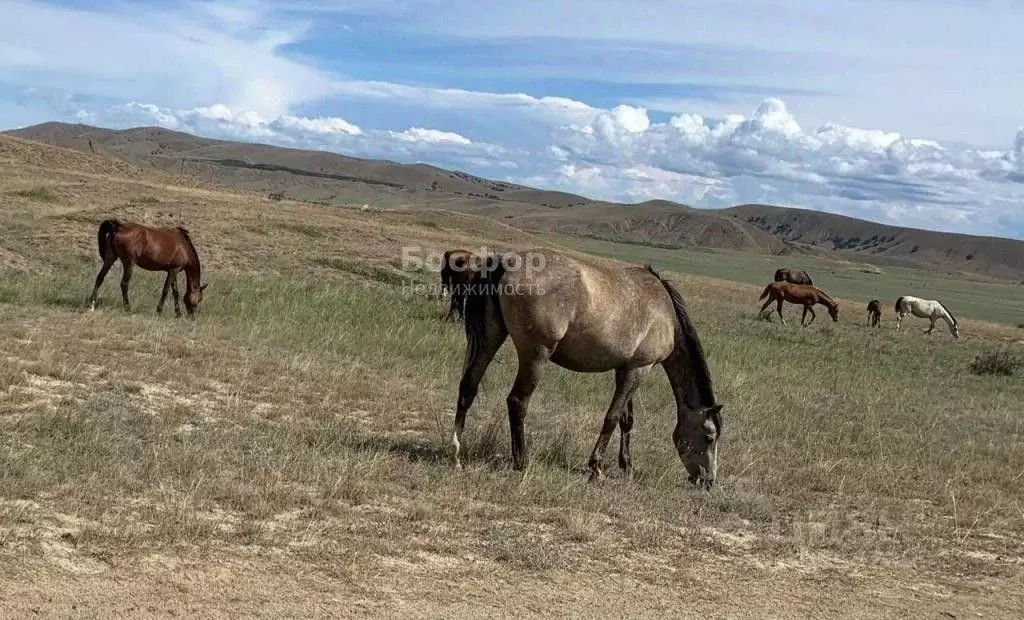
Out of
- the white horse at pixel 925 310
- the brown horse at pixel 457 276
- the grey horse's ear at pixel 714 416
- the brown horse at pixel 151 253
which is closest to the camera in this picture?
the grey horse's ear at pixel 714 416

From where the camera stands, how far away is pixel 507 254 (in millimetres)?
7934

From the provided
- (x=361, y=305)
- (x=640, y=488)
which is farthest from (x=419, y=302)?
(x=640, y=488)

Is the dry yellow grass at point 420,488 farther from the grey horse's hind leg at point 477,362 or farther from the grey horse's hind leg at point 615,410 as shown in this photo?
the grey horse's hind leg at point 477,362

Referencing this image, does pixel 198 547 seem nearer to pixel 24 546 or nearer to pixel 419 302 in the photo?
pixel 24 546

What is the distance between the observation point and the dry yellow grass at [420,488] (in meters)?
4.93

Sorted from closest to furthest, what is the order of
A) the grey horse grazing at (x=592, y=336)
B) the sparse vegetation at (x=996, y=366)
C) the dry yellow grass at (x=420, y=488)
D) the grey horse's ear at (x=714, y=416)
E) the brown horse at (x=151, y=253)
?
the dry yellow grass at (x=420, y=488)
the grey horse grazing at (x=592, y=336)
the grey horse's ear at (x=714, y=416)
the brown horse at (x=151, y=253)
the sparse vegetation at (x=996, y=366)

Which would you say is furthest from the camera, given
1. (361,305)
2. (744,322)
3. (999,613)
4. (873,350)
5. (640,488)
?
(744,322)

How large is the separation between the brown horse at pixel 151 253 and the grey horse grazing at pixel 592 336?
328 inches

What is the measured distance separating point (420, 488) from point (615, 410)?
2065 mm

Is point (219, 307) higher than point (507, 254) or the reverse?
the reverse

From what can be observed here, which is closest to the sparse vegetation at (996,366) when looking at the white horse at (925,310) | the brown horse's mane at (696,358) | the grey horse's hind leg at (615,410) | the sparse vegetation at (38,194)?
the white horse at (925,310)

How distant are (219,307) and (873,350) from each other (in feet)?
53.2

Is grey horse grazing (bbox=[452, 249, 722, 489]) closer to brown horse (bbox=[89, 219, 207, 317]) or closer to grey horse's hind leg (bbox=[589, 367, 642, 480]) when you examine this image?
grey horse's hind leg (bbox=[589, 367, 642, 480])

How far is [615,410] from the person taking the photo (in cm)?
798
